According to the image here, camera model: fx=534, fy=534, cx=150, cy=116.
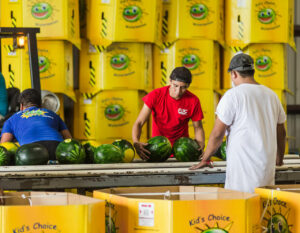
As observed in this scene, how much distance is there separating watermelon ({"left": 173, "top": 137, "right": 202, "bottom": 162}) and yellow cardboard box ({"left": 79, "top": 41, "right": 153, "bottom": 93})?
2.63m

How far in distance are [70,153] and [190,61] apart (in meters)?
3.38

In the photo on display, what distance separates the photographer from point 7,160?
13.8 feet

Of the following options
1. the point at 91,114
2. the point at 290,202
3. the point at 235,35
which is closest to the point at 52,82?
the point at 91,114

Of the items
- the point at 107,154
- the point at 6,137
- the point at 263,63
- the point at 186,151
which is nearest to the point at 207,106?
the point at 263,63

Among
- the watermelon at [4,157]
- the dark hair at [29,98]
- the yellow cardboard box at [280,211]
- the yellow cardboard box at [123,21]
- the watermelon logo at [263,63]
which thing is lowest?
the watermelon at [4,157]

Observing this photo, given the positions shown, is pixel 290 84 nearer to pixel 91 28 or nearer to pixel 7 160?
pixel 91 28

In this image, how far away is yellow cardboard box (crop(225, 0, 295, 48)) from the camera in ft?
23.6

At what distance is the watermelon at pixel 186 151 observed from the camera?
14.7 feet

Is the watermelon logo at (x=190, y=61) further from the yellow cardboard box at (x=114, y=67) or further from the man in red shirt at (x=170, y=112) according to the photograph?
the man in red shirt at (x=170, y=112)

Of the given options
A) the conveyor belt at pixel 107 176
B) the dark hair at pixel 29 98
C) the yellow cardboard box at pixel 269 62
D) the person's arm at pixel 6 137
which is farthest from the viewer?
the yellow cardboard box at pixel 269 62

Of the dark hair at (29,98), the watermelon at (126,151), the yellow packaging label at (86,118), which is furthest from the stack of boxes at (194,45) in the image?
the watermelon at (126,151)

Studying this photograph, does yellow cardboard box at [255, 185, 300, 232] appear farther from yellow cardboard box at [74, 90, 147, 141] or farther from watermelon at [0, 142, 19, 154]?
yellow cardboard box at [74, 90, 147, 141]

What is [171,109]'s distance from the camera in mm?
5430

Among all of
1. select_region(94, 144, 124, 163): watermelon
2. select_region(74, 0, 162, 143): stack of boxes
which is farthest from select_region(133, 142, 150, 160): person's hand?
select_region(74, 0, 162, 143): stack of boxes
